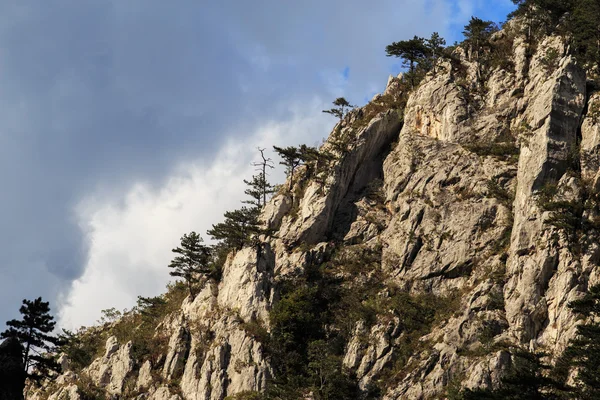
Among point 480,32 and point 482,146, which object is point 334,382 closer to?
point 482,146

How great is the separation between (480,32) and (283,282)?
157 ft

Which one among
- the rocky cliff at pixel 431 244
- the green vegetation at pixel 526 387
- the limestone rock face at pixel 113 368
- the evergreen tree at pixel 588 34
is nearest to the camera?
the green vegetation at pixel 526 387

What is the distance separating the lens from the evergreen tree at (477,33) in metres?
104

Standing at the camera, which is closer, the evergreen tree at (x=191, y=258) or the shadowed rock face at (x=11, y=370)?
the shadowed rock face at (x=11, y=370)

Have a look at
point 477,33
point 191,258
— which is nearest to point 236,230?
point 191,258

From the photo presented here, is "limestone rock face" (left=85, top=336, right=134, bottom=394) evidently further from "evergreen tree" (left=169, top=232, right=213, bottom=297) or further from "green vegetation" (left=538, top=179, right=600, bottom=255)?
"green vegetation" (left=538, top=179, right=600, bottom=255)

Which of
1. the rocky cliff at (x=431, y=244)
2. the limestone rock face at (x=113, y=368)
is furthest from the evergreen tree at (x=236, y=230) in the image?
the limestone rock face at (x=113, y=368)

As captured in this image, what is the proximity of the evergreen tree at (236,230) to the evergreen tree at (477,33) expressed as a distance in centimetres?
3973

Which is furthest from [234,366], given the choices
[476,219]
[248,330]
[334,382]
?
[476,219]

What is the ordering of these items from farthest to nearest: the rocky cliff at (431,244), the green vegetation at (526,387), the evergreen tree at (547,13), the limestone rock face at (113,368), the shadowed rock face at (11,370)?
the evergreen tree at (547,13), the limestone rock face at (113,368), the rocky cliff at (431,244), the green vegetation at (526,387), the shadowed rock face at (11,370)

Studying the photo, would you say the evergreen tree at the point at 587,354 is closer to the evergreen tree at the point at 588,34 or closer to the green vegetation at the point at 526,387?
the green vegetation at the point at 526,387

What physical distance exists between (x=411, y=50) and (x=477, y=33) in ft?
34.0

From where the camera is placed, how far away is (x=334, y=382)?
7312cm

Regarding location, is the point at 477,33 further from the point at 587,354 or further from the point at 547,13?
Result: the point at 587,354
